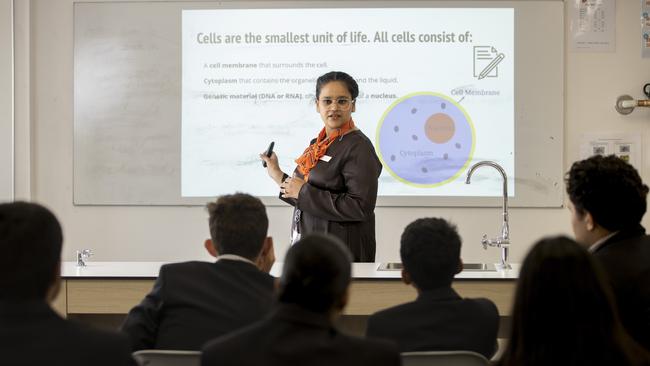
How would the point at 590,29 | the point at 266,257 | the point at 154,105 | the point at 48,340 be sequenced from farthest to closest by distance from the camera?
the point at 154,105 → the point at 590,29 → the point at 266,257 → the point at 48,340

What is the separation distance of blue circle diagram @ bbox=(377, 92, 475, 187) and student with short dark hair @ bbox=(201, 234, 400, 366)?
12.2 feet

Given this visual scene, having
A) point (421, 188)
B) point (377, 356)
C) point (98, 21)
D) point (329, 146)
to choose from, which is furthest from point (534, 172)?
point (377, 356)

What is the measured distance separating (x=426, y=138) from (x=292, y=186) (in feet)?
5.86

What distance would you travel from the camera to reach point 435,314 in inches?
68.7

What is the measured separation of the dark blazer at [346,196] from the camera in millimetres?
3375

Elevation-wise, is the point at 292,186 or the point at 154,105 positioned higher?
the point at 154,105

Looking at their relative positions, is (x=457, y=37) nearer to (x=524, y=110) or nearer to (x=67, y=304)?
(x=524, y=110)

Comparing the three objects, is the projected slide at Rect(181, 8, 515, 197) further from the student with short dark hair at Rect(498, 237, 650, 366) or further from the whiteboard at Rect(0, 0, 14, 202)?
the student with short dark hair at Rect(498, 237, 650, 366)

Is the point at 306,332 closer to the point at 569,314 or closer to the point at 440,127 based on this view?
the point at 569,314

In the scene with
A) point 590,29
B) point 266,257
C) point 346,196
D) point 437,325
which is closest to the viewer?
point 437,325

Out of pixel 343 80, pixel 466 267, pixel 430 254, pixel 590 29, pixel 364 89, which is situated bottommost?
pixel 466 267

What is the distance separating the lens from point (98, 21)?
201 inches

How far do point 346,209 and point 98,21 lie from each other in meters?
2.66

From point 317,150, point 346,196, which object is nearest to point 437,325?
point 346,196
